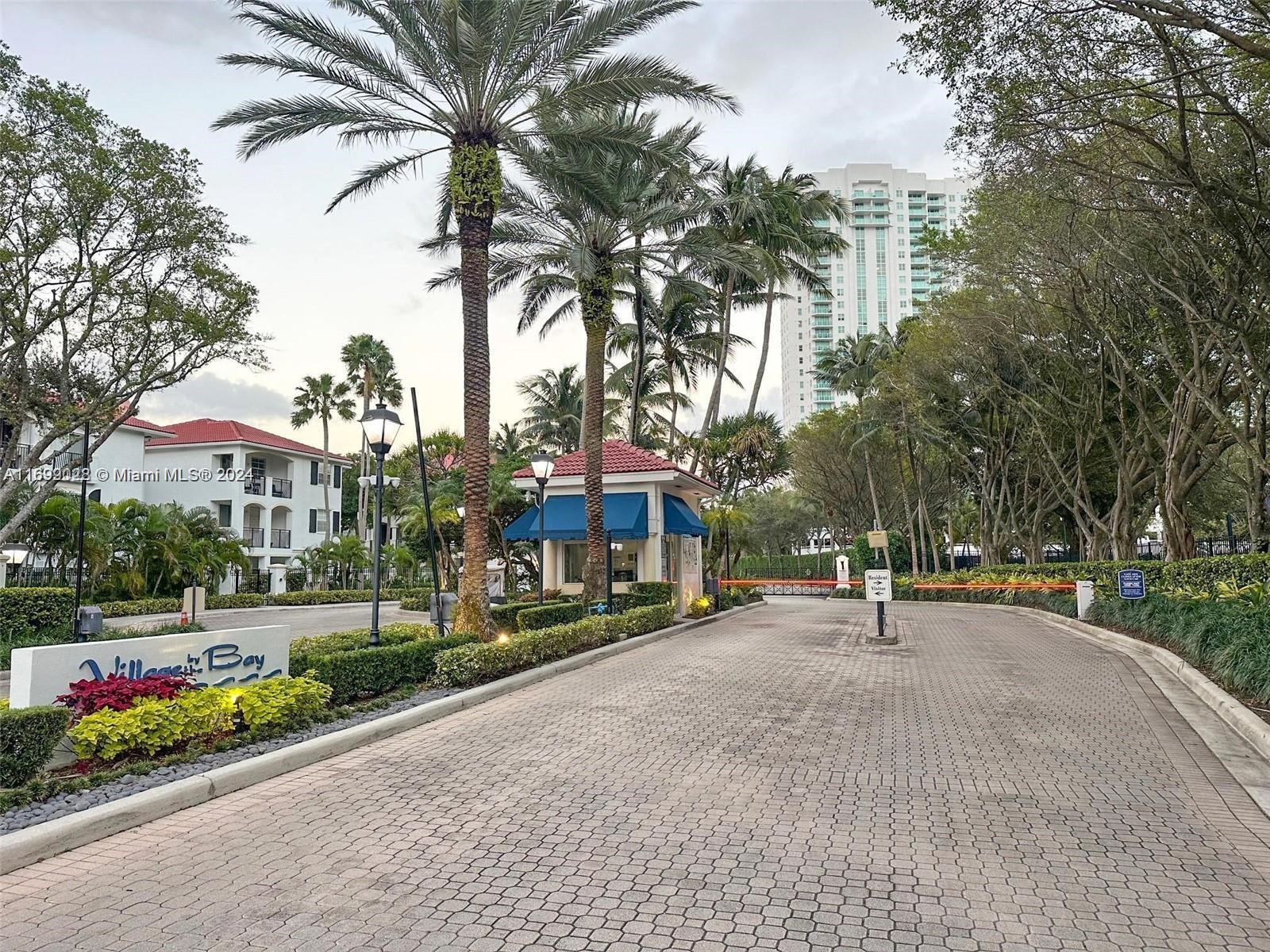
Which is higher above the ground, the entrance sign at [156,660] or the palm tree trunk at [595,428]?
the palm tree trunk at [595,428]

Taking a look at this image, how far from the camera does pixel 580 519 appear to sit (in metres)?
21.7

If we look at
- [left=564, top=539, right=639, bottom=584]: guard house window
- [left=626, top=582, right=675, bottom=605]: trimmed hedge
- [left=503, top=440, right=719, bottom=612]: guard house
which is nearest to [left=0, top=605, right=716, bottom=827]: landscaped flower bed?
[left=626, top=582, right=675, bottom=605]: trimmed hedge

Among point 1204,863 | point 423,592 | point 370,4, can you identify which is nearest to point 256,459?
point 423,592

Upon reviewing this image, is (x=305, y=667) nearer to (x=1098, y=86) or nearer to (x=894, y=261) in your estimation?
(x=1098, y=86)

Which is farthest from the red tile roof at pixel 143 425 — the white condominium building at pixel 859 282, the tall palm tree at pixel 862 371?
the white condominium building at pixel 859 282

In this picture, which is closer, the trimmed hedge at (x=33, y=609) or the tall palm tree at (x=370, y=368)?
the trimmed hedge at (x=33, y=609)

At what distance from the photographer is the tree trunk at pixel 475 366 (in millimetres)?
12758

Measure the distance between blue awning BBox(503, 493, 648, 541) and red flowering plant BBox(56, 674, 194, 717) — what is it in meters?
13.3

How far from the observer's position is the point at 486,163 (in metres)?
13.2

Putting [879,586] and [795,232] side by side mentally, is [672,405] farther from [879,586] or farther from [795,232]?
[879,586]

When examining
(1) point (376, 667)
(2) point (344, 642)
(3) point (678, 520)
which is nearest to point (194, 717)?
(1) point (376, 667)

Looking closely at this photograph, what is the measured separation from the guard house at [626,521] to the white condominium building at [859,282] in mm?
121695

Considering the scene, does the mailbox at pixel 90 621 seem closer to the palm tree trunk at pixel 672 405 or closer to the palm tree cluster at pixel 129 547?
the palm tree cluster at pixel 129 547

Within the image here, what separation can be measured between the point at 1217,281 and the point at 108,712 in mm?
18615
